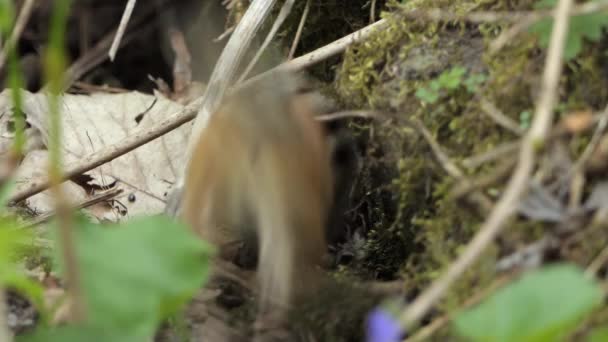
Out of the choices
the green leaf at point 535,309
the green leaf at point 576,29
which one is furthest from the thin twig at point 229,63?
the green leaf at point 535,309

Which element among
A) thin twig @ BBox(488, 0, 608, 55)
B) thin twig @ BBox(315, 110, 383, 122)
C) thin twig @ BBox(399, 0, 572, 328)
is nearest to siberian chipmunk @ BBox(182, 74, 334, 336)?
thin twig @ BBox(315, 110, 383, 122)

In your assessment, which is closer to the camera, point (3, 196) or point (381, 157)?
point (3, 196)

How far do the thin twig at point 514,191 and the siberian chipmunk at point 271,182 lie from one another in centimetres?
33

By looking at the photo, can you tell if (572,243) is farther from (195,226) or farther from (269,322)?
(195,226)

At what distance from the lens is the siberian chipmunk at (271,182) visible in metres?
1.69

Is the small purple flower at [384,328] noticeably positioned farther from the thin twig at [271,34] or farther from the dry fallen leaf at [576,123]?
the thin twig at [271,34]

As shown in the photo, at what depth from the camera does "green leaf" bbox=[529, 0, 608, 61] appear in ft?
5.64

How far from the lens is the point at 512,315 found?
1.24m

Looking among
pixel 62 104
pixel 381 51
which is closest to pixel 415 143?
pixel 381 51

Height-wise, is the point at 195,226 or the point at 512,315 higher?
the point at 195,226

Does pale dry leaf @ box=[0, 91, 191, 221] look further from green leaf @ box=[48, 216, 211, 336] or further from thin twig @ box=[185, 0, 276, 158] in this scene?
green leaf @ box=[48, 216, 211, 336]

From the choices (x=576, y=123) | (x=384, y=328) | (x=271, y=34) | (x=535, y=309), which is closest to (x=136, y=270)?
(x=384, y=328)

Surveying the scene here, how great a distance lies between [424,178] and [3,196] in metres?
0.99

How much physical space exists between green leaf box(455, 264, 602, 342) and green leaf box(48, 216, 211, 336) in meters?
0.47
